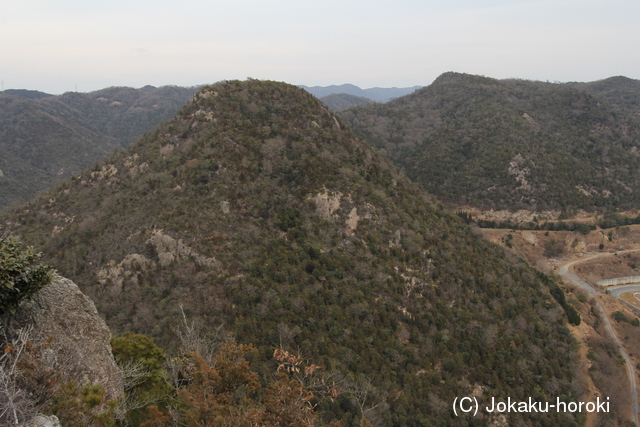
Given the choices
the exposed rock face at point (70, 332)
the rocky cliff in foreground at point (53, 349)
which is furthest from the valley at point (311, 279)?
the rocky cliff in foreground at point (53, 349)

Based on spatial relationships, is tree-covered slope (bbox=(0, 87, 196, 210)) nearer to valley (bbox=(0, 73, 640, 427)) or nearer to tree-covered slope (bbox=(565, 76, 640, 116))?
valley (bbox=(0, 73, 640, 427))

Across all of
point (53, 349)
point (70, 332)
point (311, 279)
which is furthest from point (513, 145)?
point (53, 349)

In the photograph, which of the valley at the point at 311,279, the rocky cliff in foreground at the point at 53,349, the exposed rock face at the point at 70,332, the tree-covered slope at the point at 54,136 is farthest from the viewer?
the tree-covered slope at the point at 54,136

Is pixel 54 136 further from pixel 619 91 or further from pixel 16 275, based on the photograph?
pixel 619 91

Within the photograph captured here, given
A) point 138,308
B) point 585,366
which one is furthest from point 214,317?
point 585,366

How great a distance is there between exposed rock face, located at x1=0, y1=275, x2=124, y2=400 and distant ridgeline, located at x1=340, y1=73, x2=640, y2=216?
219 feet

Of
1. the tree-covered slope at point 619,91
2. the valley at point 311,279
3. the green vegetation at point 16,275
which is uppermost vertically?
the tree-covered slope at point 619,91

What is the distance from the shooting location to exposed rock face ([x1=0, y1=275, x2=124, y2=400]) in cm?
916

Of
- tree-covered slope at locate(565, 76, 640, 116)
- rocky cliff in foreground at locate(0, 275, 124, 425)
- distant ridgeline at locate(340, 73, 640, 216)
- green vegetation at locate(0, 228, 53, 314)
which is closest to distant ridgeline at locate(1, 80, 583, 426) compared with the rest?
rocky cliff in foreground at locate(0, 275, 124, 425)

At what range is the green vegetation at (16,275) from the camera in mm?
8469

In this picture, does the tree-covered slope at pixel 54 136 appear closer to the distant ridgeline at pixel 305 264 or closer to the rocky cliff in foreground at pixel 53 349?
the distant ridgeline at pixel 305 264

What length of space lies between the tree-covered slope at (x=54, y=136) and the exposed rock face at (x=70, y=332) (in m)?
69.2

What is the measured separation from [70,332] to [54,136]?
123992 mm

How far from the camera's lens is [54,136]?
4161 inches
